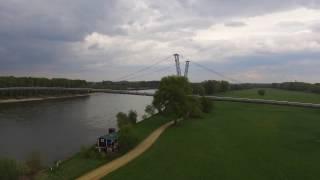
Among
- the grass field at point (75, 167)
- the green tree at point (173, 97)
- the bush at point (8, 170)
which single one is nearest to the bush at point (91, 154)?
the grass field at point (75, 167)

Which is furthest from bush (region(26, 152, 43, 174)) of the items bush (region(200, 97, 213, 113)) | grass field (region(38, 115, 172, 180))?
bush (region(200, 97, 213, 113))

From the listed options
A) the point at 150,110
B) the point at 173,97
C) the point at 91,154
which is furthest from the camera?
the point at 150,110

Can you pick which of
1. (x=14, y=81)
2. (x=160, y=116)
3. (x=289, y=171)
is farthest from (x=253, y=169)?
(x=14, y=81)

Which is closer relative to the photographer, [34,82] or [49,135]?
[49,135]

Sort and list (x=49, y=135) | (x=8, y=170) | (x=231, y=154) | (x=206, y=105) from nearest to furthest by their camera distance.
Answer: (x=8, y=170)
(x=231, y=154)
(x=49, y=135)
(x=206, y=105)

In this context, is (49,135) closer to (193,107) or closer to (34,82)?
(193,107)

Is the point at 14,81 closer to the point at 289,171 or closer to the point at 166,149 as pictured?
the point at 166,149

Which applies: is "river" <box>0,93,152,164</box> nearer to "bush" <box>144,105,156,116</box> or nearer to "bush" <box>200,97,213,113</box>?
"bush" <box>144,105,156,116</box>

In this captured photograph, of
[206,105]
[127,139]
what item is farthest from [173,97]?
[206,105]
